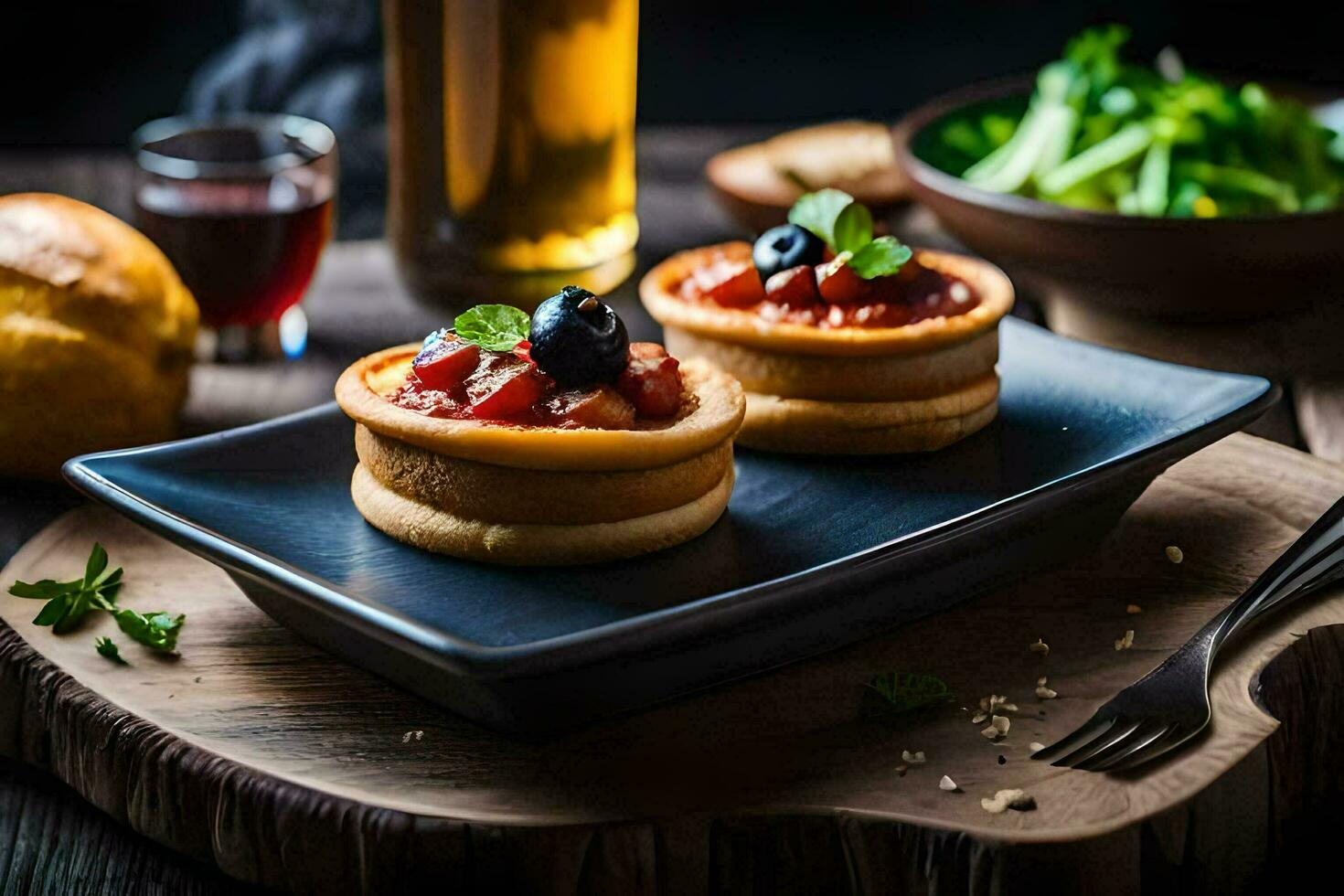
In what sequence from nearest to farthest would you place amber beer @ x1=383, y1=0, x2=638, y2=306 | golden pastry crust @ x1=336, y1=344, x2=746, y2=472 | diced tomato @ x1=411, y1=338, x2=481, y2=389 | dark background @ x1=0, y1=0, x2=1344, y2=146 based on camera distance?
1. golden pastry crust @ x1=336, y1=344, x2=746, y2=472
2. diced tomato @ x1=411, y1=338, x2=481, y2=389
3. amber beer @ x1=383, y1=0, x2=638, y2=306
4. dark background @ x1=0, y1=0, x2=1344, y2=146

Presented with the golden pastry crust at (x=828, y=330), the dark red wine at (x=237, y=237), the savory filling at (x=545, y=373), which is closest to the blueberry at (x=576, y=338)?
the savory filling at (x=545, y=373)

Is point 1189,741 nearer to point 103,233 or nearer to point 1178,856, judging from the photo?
point 1178,856

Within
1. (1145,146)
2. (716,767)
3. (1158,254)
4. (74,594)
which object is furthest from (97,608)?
(1145,146)

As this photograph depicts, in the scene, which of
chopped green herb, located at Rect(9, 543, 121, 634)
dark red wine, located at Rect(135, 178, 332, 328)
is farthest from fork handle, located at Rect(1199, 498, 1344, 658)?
dark red wine, located at Rect(135, 178, 332, 328)

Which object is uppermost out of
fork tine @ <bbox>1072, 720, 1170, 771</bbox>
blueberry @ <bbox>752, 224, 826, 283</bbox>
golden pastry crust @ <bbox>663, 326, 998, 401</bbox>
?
blueberry @ <bbox>752, 224, 826, 283</bbox>

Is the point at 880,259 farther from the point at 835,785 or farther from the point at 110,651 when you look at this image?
the point at 110,651

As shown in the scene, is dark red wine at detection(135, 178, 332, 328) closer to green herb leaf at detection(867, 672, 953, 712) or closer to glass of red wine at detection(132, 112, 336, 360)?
glass of red wine at detection(132, 112, 336, 360)
